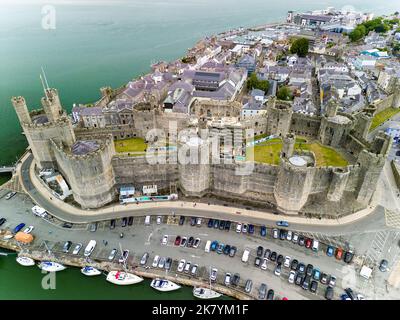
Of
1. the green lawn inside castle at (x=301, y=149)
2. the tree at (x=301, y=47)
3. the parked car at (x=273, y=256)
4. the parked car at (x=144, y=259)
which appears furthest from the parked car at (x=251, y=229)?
the tree at (x=301, y=47)

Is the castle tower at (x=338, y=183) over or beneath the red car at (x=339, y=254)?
over

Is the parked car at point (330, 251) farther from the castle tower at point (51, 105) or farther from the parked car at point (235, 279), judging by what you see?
the castle tower at point (51, 105)

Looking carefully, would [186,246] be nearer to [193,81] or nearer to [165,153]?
[165,153]

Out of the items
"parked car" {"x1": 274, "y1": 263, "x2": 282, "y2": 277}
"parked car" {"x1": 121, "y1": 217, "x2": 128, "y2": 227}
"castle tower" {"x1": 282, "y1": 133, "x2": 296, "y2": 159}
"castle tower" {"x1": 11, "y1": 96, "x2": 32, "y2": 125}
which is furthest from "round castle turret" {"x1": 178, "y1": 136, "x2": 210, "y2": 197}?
"castle tower" {"x1": 11, "y1": 96, "x2": 32, "y2": 125}

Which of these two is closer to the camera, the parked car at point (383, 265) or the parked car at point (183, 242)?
the parked car at point (383, 265)

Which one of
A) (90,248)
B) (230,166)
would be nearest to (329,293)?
(230,166)

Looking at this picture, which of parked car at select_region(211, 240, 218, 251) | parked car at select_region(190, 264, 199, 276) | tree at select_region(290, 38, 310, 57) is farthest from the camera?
tree at select_region(290, 38, 310, 57)

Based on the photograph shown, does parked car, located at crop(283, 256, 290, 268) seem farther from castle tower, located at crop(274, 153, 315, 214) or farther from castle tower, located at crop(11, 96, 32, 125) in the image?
castle tower, located at crop(11, 96, 32, 125)

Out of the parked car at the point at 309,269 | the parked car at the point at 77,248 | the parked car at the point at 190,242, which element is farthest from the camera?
the parked car at the point at 190,242
